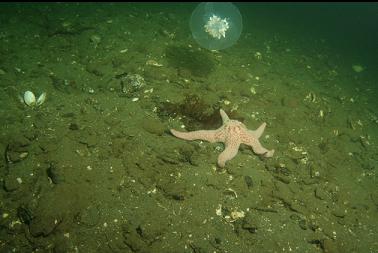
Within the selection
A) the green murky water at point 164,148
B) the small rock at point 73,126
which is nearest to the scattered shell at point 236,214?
the green murky water at point 164,148

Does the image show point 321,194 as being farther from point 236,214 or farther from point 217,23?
point 217,23

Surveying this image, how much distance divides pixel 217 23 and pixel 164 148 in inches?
150

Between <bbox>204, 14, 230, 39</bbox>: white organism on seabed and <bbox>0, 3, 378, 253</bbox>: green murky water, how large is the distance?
0.56 meters

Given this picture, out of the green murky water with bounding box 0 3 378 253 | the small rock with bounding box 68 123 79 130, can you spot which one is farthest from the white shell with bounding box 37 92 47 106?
the small rock with bounding box 68 123 79 130

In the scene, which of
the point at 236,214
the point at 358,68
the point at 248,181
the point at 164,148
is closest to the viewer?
the point at 236,214

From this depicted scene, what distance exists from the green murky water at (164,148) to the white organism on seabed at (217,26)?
558mm

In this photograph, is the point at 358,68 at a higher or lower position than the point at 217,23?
lower

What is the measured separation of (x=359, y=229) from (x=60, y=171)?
15.1 feet

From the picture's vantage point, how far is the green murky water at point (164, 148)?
3889 millimetres

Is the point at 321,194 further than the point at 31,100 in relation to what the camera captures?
No

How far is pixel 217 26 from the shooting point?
23.2 feet

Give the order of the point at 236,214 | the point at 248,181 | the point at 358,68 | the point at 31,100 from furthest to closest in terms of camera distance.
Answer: the point at 358,68, the point at 31,100, the point at 248,181, the point at 236,214

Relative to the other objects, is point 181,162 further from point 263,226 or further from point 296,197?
point 296,197

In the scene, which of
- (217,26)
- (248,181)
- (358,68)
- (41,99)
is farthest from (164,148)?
(358,68)
